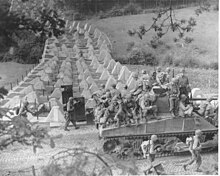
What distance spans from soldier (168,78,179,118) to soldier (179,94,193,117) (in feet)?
0.23

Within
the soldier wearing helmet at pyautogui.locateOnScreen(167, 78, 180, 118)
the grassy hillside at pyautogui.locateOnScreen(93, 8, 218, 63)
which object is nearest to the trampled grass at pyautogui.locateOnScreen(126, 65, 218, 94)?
the grassy hillside at pyautogui.locateOnScreen(93, 8, 218, 63)

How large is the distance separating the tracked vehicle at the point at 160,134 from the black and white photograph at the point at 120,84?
0.01 m

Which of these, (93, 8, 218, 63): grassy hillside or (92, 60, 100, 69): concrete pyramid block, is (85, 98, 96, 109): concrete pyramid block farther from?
(92, 60, 100, 69): concrete pyramid block

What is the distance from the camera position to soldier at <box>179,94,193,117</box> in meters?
8.95

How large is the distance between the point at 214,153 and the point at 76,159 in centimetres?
342

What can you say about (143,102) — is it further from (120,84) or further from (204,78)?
(120,84)

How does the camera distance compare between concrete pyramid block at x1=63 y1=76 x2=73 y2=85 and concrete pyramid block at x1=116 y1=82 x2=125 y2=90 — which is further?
concrete pyramid block at x1=63 y1=76 x2=73 y2=85

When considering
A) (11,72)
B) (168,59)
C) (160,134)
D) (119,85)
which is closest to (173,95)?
(160,134)

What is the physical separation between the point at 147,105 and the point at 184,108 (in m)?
0.52

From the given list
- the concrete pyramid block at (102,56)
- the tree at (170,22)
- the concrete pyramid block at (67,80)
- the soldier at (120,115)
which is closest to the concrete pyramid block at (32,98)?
the concrete pyramid block at (67,80)

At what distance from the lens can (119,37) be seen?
11.0 m

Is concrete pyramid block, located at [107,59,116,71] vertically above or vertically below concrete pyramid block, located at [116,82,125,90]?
above

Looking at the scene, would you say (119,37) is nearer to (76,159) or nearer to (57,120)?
(57,120)

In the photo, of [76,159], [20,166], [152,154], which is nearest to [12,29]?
[20,166]
